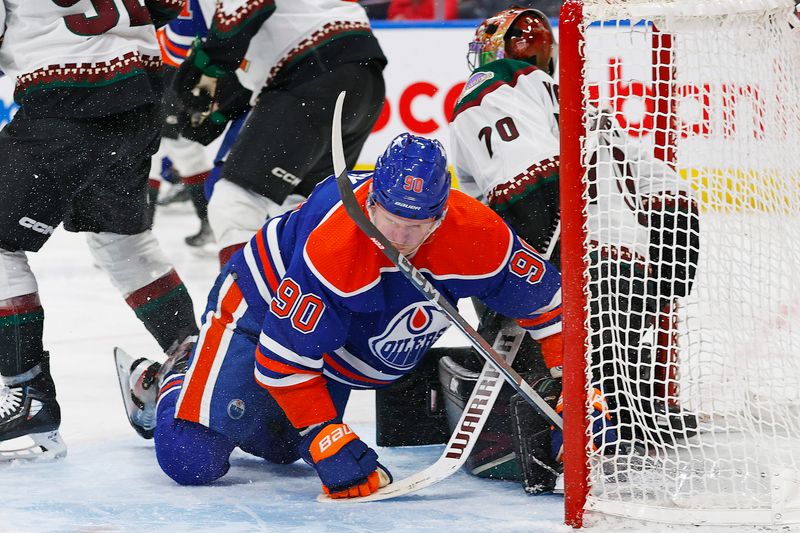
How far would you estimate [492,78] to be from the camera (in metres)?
2.62

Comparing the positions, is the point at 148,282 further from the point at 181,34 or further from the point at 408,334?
the point at 181,34

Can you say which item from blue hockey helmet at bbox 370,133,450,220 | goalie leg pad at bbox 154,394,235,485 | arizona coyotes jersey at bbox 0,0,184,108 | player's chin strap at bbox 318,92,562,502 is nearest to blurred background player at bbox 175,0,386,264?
arizona coyotes jersey at bbox 0,0,184,108

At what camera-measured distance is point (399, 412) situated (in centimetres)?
263

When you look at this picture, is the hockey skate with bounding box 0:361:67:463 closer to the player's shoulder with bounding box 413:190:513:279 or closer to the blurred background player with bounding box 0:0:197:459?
the blurred background player with bounding box 0:0:197:459

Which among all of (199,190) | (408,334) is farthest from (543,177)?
(199,190)

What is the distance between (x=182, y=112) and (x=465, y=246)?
1.58 m

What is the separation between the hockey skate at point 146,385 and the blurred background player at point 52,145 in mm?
173

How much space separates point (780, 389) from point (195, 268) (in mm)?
2651

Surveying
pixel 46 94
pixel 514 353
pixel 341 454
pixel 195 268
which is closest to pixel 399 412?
pixel 514 353

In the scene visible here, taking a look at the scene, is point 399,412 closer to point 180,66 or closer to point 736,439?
point 736,439

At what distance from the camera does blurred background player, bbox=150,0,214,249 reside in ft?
11.4

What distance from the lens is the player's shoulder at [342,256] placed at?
6.94 ft

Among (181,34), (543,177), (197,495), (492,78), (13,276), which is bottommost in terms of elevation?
(197,495)

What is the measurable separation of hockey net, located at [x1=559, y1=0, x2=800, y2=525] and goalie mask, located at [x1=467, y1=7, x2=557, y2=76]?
0.28 metres
